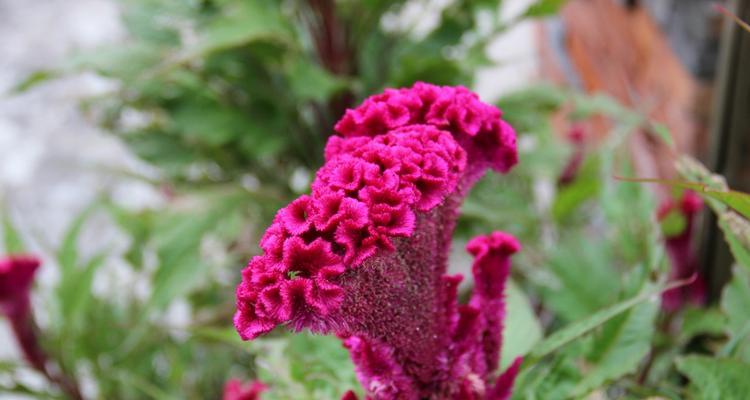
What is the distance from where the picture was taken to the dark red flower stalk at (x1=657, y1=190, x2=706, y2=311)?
35.1 inches

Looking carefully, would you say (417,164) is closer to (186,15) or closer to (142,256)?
(186,15)

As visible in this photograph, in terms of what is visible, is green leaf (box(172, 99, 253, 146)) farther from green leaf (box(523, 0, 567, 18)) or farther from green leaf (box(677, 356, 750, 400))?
green leaf (box(677, 356, 750, 400))

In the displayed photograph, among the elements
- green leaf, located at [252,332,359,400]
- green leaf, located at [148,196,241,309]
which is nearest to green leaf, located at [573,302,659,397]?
green leaf, located at [252,332,359,400]

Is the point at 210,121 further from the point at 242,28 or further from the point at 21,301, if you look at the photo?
the point at 21,301

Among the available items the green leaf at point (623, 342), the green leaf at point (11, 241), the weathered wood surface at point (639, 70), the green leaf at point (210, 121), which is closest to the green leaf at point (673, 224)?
the weathered wood surface at point (639, 70)

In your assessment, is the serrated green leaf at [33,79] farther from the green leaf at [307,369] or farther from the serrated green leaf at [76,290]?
the green leaf at [307,369]

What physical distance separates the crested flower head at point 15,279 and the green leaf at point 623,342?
609mm

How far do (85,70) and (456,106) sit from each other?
0.65m

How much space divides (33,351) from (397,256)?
27.8 inches

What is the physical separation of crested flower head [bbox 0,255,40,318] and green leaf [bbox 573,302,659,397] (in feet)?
2.00

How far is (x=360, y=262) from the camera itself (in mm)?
368

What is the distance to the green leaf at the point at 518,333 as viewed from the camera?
0.61 m

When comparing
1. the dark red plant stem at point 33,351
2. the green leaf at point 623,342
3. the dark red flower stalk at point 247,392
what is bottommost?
the dark red plant stem at point 33,351

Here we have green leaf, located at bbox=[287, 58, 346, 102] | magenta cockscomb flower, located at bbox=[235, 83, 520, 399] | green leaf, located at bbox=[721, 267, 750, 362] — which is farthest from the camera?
green leaf, located at bbox=[287, 58, 346, 102]
